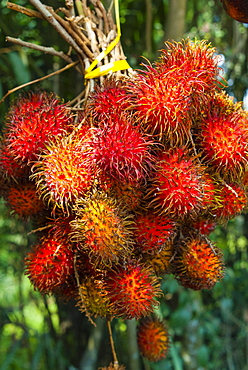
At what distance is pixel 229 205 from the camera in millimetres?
533

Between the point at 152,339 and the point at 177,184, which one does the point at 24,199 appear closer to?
the point at 177,184

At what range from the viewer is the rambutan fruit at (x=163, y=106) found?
1.49 feet

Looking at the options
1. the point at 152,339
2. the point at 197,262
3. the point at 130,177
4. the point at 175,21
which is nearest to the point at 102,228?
the point at 130,177

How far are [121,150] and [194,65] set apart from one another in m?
0.16

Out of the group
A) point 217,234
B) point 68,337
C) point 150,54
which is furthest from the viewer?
point 217,234

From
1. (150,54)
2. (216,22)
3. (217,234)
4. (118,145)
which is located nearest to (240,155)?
(118,145)

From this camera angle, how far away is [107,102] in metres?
0.50

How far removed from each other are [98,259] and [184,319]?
763 mm

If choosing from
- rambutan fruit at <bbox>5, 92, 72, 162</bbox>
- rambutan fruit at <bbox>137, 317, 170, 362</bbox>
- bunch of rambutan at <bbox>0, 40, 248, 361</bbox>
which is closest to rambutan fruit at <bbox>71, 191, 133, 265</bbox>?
bunch of rambutan at <bbox>0, 40, 248, 361</bbox>

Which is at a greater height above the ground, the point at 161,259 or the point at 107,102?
the point at 107,102

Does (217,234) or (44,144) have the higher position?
(44,144)

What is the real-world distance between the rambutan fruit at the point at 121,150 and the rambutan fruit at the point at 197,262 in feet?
0.50

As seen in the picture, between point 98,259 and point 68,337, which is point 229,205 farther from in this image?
point 68,337

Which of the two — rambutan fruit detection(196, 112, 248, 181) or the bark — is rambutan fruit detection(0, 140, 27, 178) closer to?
rambutan fruit detection(196, 112, 248, 181)
